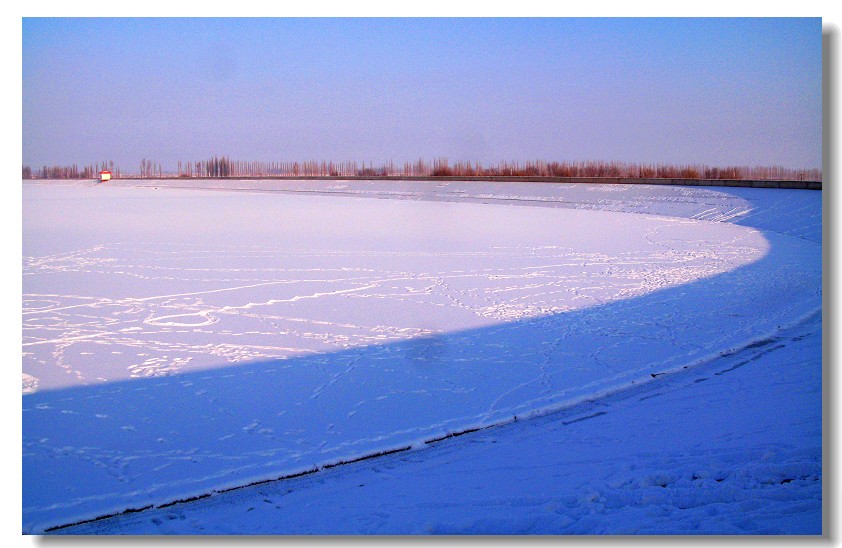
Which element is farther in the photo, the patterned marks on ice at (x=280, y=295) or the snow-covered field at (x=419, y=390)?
the patterned marks on ice at (x=280, y=295)

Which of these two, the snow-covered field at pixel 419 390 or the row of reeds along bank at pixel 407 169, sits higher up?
the row of reeds along bank at pixel 407 169

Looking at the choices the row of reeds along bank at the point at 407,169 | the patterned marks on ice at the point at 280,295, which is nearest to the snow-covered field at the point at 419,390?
the patterned marks on ice at the point at 280,295

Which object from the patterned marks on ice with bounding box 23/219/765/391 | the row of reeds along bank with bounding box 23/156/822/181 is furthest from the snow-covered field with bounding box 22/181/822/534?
the row of reeds along bank with bounding box 23/156/822/181

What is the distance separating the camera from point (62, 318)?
5430mm

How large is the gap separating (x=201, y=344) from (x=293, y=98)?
1.90 metres

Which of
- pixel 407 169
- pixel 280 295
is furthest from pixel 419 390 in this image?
pixel 407 169

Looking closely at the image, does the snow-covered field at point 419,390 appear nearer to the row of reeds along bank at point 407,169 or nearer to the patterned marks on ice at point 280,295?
the patterned marks on ice at point 280,295

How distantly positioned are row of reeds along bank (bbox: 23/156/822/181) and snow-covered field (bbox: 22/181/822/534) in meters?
0.92

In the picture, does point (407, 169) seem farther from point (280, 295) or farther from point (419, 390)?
point (419, 390)

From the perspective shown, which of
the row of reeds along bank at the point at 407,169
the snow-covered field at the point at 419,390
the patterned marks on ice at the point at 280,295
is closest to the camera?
the snow-covered field at the point at 419,390

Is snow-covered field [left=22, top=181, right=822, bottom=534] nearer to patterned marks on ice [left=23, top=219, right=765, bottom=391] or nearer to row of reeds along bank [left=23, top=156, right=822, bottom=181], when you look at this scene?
patterned marks on ice [left=23, top=219, right=765, bottom=391]

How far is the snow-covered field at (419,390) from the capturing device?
3.04 m

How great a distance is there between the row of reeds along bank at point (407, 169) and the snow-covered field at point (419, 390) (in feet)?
3.01
